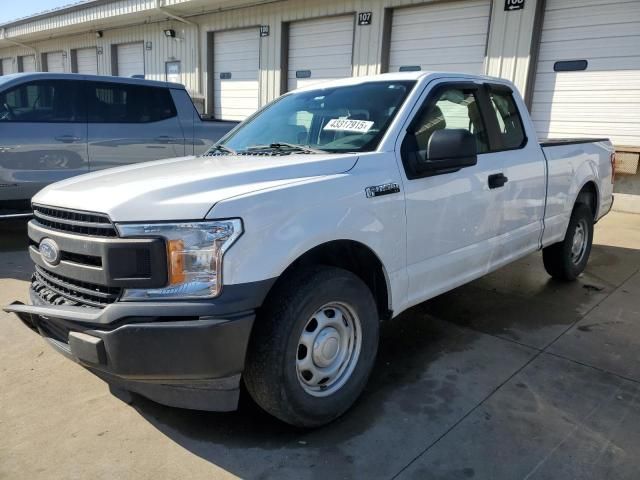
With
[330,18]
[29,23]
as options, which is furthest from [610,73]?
[29,23]

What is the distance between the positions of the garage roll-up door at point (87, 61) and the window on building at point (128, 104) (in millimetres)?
14730

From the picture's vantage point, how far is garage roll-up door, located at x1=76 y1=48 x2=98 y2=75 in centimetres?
1992

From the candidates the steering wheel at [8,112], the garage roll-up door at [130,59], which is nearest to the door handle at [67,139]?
the steering wheel at [8,112]

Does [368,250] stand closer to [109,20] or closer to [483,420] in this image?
[483,420]

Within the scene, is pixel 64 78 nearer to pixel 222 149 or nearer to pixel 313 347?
pixel 222 149

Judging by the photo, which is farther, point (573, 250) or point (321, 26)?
point (321, 26)

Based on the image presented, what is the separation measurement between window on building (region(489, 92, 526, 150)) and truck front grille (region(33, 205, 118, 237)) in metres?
3.04

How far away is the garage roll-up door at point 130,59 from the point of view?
59.0 ft

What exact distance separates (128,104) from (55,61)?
18.8 meters

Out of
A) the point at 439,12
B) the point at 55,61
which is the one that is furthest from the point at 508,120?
the point at 55,61

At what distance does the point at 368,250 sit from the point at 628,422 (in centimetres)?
172

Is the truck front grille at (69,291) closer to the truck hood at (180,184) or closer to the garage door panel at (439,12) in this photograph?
the truck hood at (180,184)

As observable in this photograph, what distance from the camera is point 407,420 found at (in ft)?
9.31

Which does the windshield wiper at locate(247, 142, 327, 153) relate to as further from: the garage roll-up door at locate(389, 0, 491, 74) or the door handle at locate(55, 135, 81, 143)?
the garage roll-up door at locate(389, 0, 491, 74)
